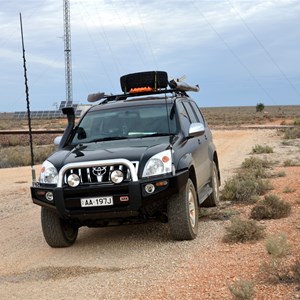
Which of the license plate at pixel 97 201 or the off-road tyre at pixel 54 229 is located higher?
the license plate at pixel 97 201

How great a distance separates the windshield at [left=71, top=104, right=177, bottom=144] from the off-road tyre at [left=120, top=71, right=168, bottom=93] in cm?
116

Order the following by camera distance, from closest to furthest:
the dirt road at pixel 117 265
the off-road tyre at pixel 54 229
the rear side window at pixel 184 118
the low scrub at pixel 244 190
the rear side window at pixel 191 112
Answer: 1. the dirt road at pixel 117 265
2. the off-road tyre at pixel 54 229
3. the rear side window at pixel 184 118
4. the rear side window at pixel 191 112
5. the low scrub at pixel 244 190

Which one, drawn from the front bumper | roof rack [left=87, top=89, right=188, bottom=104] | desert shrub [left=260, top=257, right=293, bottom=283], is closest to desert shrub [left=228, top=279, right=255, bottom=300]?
desert shrub [left=260, top=257, right=293, bottom=283]

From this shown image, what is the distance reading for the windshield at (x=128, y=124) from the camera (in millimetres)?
7254

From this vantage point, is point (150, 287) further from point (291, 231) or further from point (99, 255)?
point (291, 231)

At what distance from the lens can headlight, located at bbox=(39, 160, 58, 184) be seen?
636cm

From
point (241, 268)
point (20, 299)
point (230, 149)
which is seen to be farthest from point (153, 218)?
point (230, 149)

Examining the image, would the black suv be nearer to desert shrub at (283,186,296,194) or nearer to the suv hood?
the suv hood

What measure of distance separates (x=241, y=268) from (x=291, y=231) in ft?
5.73

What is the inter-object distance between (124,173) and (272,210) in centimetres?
273

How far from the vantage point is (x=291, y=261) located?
5.21m

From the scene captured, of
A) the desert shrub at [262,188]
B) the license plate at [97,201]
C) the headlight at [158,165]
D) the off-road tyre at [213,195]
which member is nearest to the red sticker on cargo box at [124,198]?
the license plate at [97,201]

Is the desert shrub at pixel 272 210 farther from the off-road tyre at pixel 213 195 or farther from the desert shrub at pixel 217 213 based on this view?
the off-road tyre at pixel 213 195

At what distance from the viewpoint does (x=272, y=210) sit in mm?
7730
